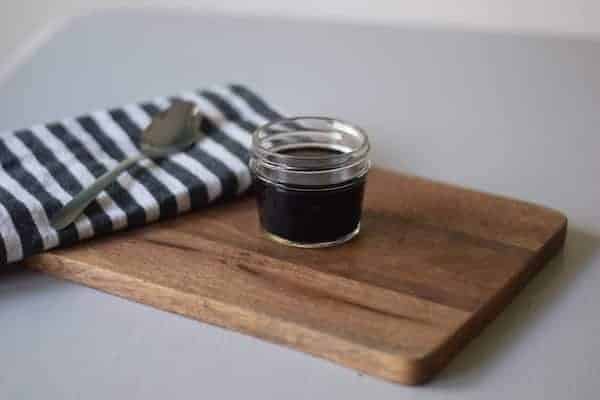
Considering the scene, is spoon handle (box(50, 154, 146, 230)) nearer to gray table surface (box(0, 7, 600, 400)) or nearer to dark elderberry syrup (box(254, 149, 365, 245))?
gray table surface (box(0, 7, 600, 400))

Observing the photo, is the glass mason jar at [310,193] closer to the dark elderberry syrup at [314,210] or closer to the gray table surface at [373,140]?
the dark elderberry syrup at [314,210]

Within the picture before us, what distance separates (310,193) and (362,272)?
0.09 metres

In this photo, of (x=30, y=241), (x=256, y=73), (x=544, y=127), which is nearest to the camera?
(x=30, y=241)

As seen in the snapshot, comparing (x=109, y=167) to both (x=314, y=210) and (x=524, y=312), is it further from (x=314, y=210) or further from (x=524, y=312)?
(x=524, y=312)

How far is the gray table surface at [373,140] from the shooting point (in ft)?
2.48

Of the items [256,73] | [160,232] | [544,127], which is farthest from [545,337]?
[256,73]

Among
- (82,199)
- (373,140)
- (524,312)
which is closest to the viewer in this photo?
(524,312)

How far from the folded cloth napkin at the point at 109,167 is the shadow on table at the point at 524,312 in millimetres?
317

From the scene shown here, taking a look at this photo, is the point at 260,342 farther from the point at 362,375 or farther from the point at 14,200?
the point at 14,200

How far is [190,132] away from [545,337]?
48 cm

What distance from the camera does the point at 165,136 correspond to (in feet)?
3.62

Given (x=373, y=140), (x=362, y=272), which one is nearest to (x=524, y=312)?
(x=362, y=272)

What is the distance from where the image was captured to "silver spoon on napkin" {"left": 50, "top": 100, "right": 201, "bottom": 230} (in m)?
1.00

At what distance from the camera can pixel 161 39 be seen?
160 centimetres
